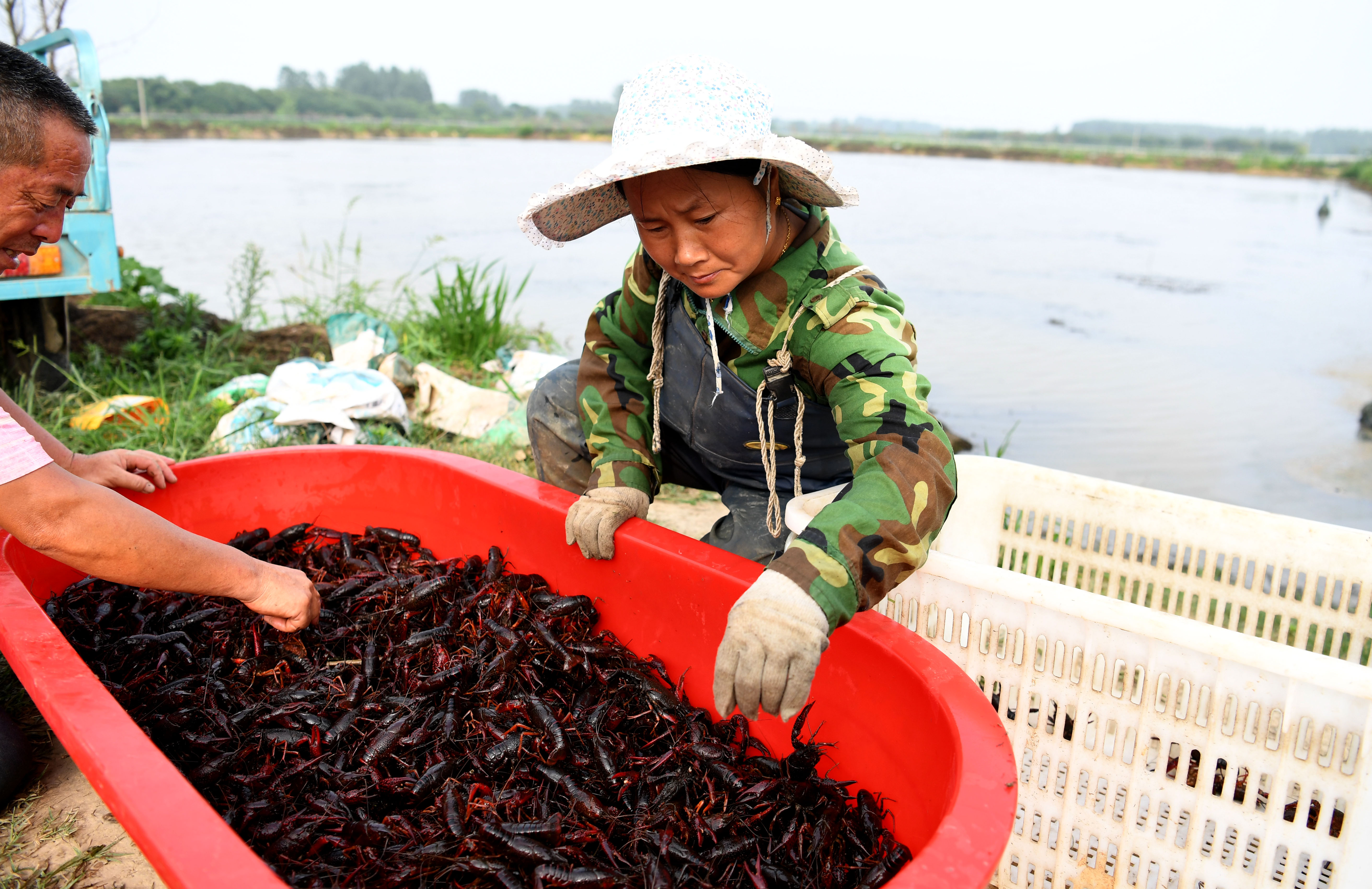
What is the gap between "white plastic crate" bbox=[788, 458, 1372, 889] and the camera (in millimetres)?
1606

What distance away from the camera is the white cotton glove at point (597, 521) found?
2.30m

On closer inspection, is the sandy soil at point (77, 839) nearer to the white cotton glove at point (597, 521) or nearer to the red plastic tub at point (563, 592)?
the red plastic tub at point (563, 592)

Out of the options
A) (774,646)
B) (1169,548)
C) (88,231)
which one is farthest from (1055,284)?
(774,646)

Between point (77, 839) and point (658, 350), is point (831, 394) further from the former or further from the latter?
point (77, 839)

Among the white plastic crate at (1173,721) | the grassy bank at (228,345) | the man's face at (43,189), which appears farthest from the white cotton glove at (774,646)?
the grassy bank at (228,345)

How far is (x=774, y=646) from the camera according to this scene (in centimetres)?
157

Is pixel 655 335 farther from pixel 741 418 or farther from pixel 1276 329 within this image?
pixel 1276 329

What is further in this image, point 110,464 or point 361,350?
point 361,350

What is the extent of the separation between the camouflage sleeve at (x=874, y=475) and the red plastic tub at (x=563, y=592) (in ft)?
0.71

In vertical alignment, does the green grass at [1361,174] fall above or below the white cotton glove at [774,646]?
above

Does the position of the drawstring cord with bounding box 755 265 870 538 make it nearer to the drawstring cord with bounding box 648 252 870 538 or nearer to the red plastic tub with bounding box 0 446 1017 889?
the drawstring cord with bounding box 648 252 870 538

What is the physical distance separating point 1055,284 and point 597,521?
8.15 metres

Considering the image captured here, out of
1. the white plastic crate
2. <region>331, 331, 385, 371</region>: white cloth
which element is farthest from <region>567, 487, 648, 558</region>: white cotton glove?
<region>331, 331, 385, 371</region>: white cloth

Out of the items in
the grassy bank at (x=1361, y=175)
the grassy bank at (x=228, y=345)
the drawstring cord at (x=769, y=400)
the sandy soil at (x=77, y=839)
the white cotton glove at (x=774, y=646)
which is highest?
the grassy bank at (x=1361, y=175)
